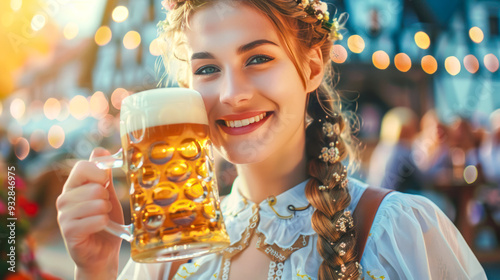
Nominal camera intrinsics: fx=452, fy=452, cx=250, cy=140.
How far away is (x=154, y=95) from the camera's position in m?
0.84

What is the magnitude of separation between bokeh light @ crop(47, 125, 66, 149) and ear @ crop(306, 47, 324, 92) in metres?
1.20

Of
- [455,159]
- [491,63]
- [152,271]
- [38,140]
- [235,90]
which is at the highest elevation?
[491,63]

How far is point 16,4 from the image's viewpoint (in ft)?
4.40

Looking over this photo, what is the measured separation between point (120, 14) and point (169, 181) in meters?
1.08

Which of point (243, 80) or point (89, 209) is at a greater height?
point (243, 80)

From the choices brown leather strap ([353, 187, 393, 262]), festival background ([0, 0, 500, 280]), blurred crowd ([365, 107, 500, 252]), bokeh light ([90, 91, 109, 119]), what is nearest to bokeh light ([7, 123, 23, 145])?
festival background ([0, 0, 500, 280])

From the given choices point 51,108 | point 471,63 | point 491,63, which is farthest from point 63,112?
point 471,63

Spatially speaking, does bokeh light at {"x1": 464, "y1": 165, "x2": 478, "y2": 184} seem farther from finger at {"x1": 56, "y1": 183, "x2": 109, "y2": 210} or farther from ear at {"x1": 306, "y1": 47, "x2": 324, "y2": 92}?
finger at {"x1": 56, "y1": 183, "x2": 109, "y2": 210}

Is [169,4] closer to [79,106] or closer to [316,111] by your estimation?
[316,111]

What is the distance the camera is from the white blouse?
0.92m

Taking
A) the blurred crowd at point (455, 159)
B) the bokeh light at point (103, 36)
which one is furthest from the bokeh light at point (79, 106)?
the blurred crowd at point (455, 159)

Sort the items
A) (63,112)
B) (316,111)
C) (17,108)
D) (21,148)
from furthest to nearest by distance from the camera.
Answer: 1. (63,112)
2. (17,108)
3. (21,148)
4. (316,111)

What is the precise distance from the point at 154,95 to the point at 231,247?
42 cm

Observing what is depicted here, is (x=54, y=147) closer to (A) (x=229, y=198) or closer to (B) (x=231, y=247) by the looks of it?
(A) (x=229, y=198)
